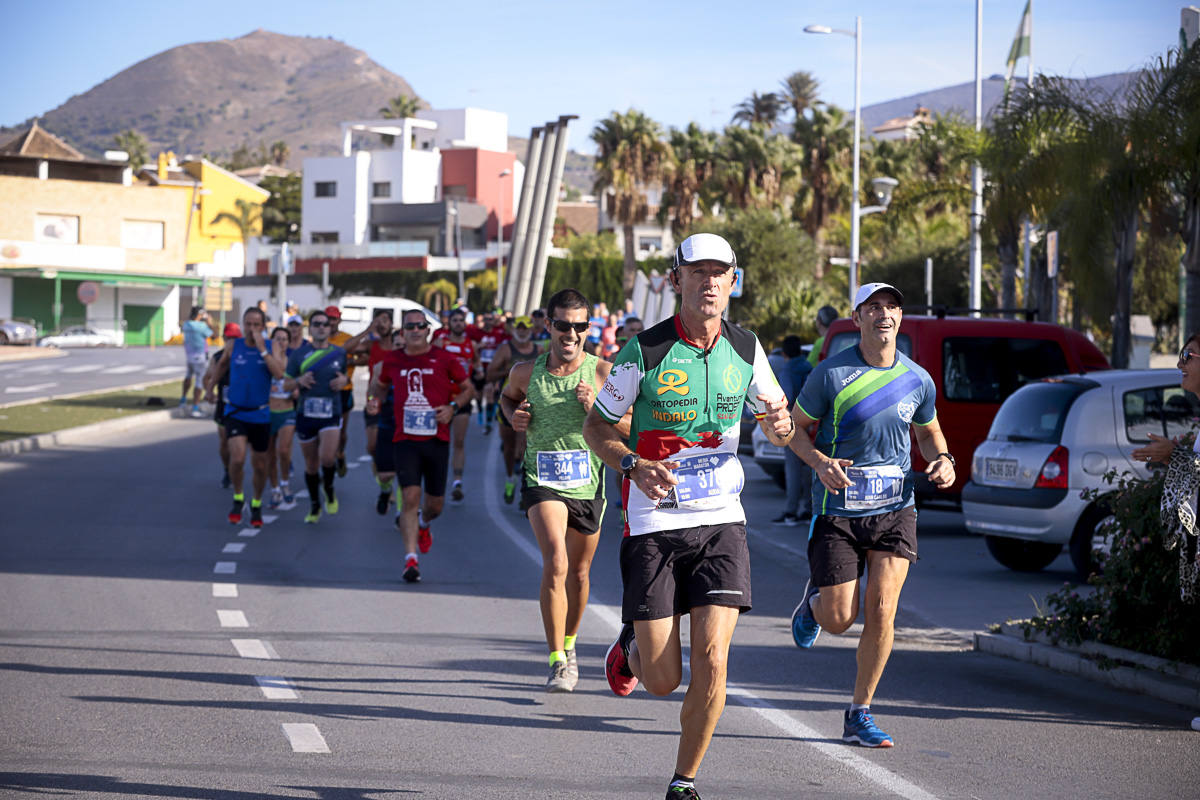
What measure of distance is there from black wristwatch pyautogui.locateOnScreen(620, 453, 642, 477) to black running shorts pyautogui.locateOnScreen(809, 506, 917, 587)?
1846 mm

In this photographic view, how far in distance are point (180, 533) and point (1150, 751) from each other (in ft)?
32.8

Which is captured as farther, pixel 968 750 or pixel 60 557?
pixel 60 557

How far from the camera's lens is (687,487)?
17.2ft

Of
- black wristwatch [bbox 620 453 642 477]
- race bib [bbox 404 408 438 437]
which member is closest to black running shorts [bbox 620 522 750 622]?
black wristwatch [bbox 620 453 642 477]

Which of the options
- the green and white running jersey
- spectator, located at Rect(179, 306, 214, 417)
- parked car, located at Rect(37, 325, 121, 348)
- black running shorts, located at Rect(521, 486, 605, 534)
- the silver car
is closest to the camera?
the green and white running jersey

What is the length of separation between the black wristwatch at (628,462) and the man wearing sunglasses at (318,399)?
390 inches

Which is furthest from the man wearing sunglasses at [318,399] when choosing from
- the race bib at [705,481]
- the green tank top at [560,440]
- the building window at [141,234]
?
the building window at [141,234]

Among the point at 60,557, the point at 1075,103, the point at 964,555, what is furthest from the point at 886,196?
the point at 60,557

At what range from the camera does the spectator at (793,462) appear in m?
15.3

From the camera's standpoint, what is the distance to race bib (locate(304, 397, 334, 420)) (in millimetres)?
15031

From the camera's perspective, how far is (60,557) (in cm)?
1237

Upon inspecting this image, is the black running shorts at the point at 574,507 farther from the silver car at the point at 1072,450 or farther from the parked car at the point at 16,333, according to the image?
the parked car at the point at 16,333

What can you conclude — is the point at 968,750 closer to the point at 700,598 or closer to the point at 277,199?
the point at 700,598

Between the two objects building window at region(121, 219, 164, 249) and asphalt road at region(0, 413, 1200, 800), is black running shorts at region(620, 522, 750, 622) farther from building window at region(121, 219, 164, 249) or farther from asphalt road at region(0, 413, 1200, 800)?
building window at region(121, 219, 164, 249)
